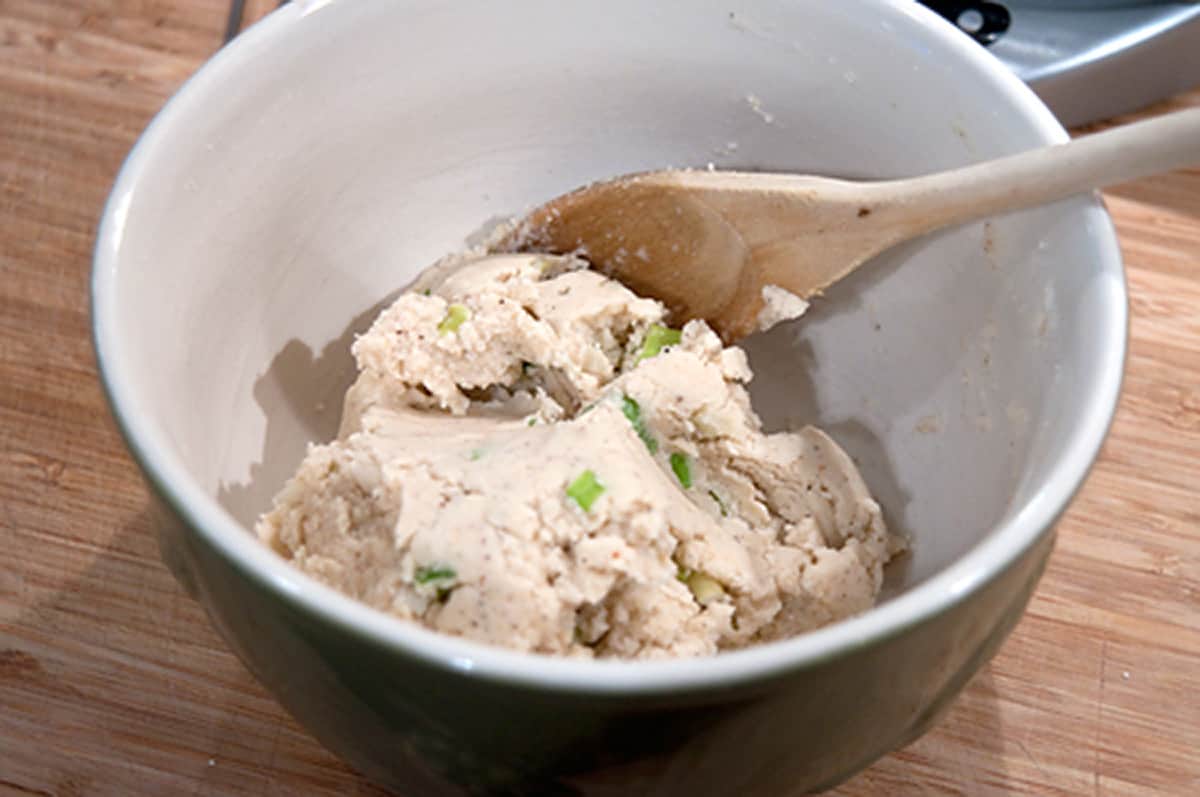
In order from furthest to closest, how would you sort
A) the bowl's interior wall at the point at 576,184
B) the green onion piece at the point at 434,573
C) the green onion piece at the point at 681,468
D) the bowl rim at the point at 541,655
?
the green onion piece at the point at 681,468 < the bowl's interior wall at the point at 576,184 < the green onion piece at the point at 434,573 < the bowl rim at the point at 541,655

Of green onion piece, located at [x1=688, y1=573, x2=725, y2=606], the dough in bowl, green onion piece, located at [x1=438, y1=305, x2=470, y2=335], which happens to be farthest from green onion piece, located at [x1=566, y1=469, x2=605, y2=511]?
green onion piece, located at [x1=438, y1=305, x2=470, y2=335]

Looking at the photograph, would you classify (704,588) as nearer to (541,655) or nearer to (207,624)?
(541,655)

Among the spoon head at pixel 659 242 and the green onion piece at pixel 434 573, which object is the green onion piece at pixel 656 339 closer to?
the spoon head at pixel 659 242

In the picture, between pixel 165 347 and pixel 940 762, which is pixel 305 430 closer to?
pixel 165 347

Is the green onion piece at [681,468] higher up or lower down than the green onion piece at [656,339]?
lower down

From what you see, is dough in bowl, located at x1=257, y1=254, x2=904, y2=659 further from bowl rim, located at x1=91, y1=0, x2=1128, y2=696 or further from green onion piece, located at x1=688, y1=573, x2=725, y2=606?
bowl rim, located at x1=91, y1=0, x2=1128, y2=696

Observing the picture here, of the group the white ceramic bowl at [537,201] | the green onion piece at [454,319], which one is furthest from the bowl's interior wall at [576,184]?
the green onion piece at [454,319]

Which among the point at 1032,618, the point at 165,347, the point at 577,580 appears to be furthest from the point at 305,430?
the point at 1032,618
